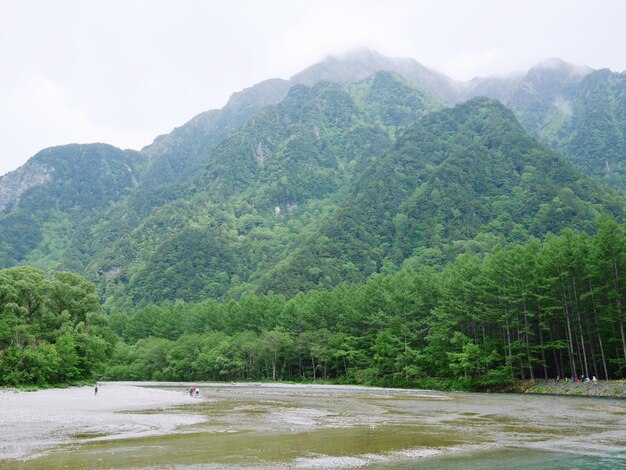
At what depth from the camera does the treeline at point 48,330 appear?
62.5 meters

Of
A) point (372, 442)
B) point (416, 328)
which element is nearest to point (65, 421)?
point (372, 442)

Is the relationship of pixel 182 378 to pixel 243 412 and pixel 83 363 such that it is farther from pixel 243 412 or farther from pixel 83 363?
pixel 243 412

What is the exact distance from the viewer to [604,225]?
58031mm

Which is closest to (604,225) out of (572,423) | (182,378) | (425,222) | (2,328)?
(572,423)

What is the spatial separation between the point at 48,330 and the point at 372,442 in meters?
63.3

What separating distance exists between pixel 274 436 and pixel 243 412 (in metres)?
15.3

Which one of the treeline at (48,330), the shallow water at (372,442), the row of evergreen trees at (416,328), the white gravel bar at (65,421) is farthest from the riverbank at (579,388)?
the treeline at (48,330)

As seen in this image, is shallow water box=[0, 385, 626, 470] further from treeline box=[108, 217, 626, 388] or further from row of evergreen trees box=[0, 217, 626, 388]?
row of evergreen trees box=[0, 217, 626, 388]

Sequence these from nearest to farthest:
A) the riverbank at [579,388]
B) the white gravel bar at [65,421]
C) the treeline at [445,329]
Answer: the white gravel bar at [65,421] → the riverbank at [579,388] → the treeline at [445,329]

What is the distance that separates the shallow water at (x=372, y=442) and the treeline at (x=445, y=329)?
73.9ft

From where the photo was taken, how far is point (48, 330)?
7450 cm

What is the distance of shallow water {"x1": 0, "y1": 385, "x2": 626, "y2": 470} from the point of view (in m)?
20.6

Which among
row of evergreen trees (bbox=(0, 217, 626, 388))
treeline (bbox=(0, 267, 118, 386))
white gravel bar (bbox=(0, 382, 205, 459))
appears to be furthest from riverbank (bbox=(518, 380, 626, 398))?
treeline (bbox=(0, 267, 118, 386))

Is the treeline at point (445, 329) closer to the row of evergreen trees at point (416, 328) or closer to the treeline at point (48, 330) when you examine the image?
the row of evergreen trees at point (416, 328)
